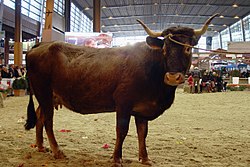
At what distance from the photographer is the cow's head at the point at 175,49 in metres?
3.61

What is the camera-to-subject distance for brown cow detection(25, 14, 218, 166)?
3.83 metres

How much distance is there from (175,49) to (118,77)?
0.91 meters

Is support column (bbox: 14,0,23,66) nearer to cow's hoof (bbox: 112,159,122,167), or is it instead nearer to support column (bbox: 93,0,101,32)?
support column (bbox: 93,0,101,32)

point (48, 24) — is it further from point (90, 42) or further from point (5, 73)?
point (5, 73)

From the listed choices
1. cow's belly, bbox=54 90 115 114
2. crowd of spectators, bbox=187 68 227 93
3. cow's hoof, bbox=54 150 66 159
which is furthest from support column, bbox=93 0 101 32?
cow's hoof, bbox=54 150 66 159

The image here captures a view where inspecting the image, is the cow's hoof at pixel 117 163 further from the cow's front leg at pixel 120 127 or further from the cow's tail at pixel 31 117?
the cow's tail at pixel 31 117

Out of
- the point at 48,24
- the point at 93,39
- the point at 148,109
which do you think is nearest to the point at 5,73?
the point at 93,39

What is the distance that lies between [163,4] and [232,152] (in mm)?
35647

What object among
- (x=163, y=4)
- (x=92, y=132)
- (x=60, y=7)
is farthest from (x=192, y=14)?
(x=92, y=132)

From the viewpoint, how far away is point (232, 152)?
4863mm

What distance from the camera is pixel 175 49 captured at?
369cm

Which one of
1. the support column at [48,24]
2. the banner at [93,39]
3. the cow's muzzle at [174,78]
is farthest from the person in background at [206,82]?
the cow's muzzle at [174,78]

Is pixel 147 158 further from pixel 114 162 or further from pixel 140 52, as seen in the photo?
pixel 140 52

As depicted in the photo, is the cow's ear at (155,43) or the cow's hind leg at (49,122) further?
the cow's hind leg at (49,122)
